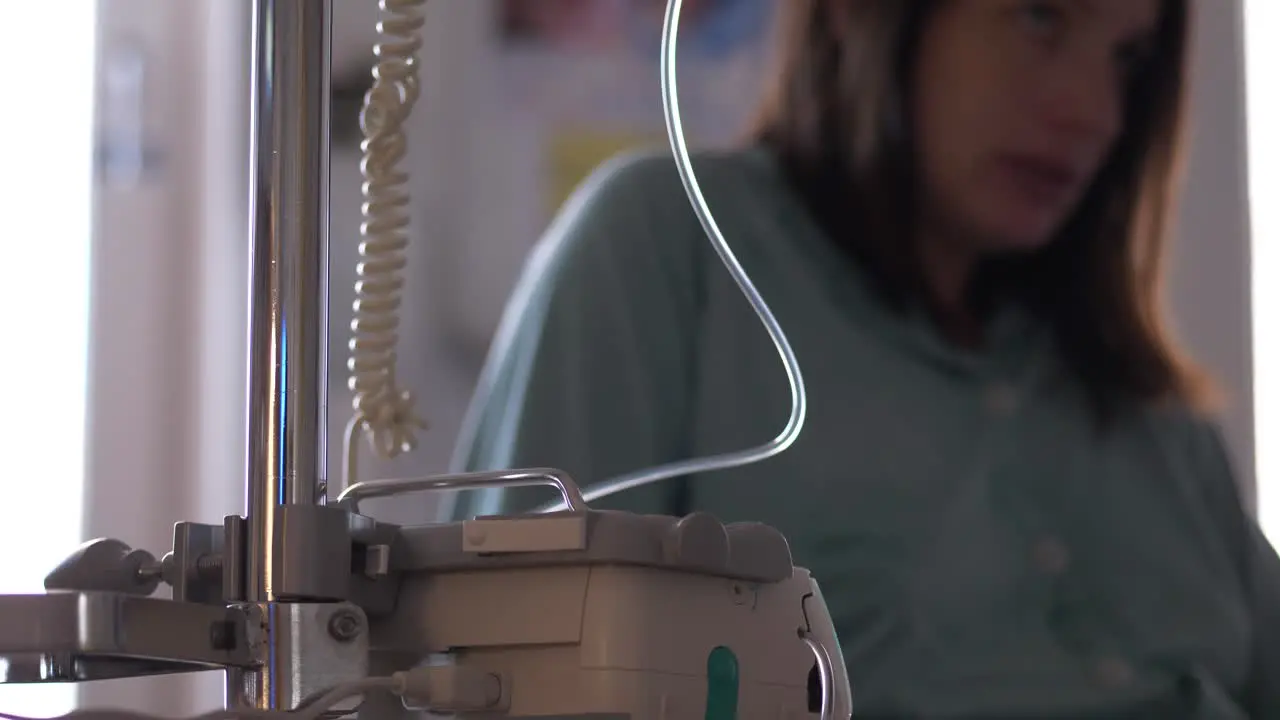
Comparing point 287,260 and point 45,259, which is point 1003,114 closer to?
point 287,260

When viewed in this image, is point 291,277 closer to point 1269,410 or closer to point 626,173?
point 626,173

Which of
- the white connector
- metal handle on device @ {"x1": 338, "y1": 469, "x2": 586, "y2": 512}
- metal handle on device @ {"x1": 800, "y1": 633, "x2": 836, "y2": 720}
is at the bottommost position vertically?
metal handle on device @ {"x1": 800, "y1": 633, "x2": 836, "y2": 720}

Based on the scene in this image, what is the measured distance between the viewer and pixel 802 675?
1.86 feet

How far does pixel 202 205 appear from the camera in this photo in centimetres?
177

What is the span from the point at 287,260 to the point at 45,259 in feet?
4.14

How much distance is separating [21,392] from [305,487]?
1.23 meters

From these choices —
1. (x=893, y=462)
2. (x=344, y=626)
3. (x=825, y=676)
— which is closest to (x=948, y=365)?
(x=893, y=462)

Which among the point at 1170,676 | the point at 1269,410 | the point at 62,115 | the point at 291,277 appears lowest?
the point at 1170,676

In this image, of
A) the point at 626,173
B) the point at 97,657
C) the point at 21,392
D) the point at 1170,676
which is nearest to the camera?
the point at 97,657

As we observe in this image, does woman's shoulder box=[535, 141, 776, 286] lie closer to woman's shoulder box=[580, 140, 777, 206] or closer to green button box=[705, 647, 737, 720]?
woman's shoulder box=[580, 140, 777, 206]

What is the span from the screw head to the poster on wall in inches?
51.8

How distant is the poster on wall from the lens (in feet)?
5.93

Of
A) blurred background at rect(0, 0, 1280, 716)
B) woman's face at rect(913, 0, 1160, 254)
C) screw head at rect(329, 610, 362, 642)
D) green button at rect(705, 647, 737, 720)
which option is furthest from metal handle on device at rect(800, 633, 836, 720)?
blurred background at rect(0, 0, 1280, 716)

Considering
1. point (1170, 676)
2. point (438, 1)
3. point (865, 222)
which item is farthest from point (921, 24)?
point (438, 1)
